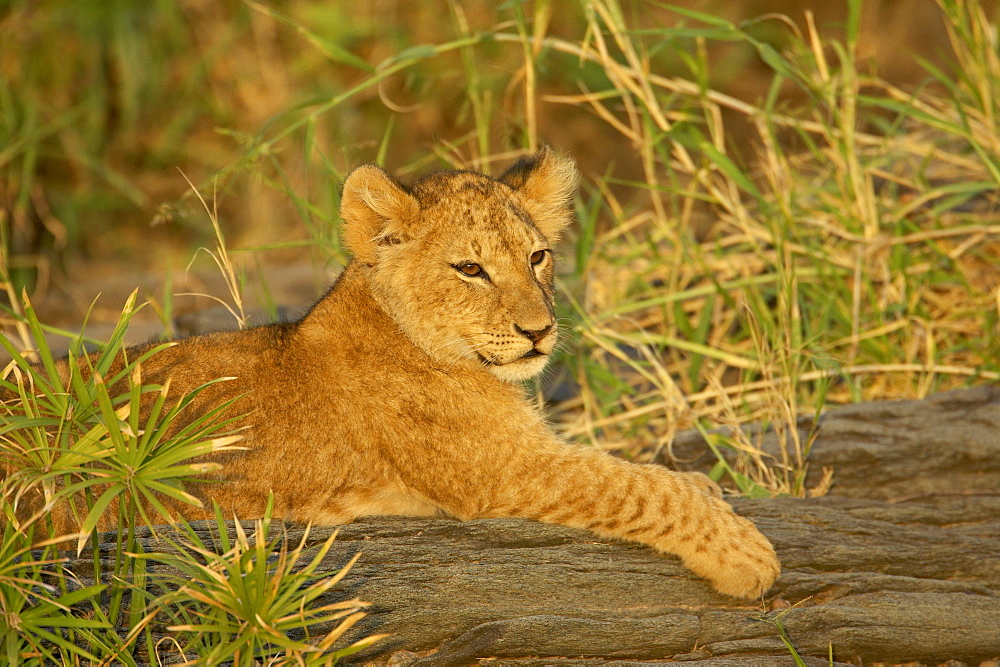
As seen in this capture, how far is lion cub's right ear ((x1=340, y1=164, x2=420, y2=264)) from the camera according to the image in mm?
4762

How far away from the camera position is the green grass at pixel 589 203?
3.92 metres

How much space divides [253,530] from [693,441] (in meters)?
2.84

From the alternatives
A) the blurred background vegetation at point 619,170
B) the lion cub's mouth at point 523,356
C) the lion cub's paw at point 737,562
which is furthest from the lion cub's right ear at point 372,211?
the lion cub's paw at point 737,562

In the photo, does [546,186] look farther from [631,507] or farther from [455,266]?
[631,507]

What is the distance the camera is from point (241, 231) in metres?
12.1

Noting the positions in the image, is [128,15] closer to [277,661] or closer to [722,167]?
[722,167]

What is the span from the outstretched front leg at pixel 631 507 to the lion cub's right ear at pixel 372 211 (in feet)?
3.81

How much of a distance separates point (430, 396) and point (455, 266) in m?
0.60

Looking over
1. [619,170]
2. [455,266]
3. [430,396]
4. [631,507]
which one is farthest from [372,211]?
[619,170]

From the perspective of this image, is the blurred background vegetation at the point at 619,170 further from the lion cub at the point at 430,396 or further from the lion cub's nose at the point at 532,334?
the lion cub's nose at the point at 532,334

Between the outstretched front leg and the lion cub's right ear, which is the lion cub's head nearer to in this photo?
the lion cub's right ear

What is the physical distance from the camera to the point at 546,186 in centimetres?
536

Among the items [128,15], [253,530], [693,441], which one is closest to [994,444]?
[693,441]

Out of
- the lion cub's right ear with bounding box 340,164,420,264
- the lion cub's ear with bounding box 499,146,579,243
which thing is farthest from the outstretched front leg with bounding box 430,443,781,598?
the lion cub's ear with bounding box 499,146,579,243
